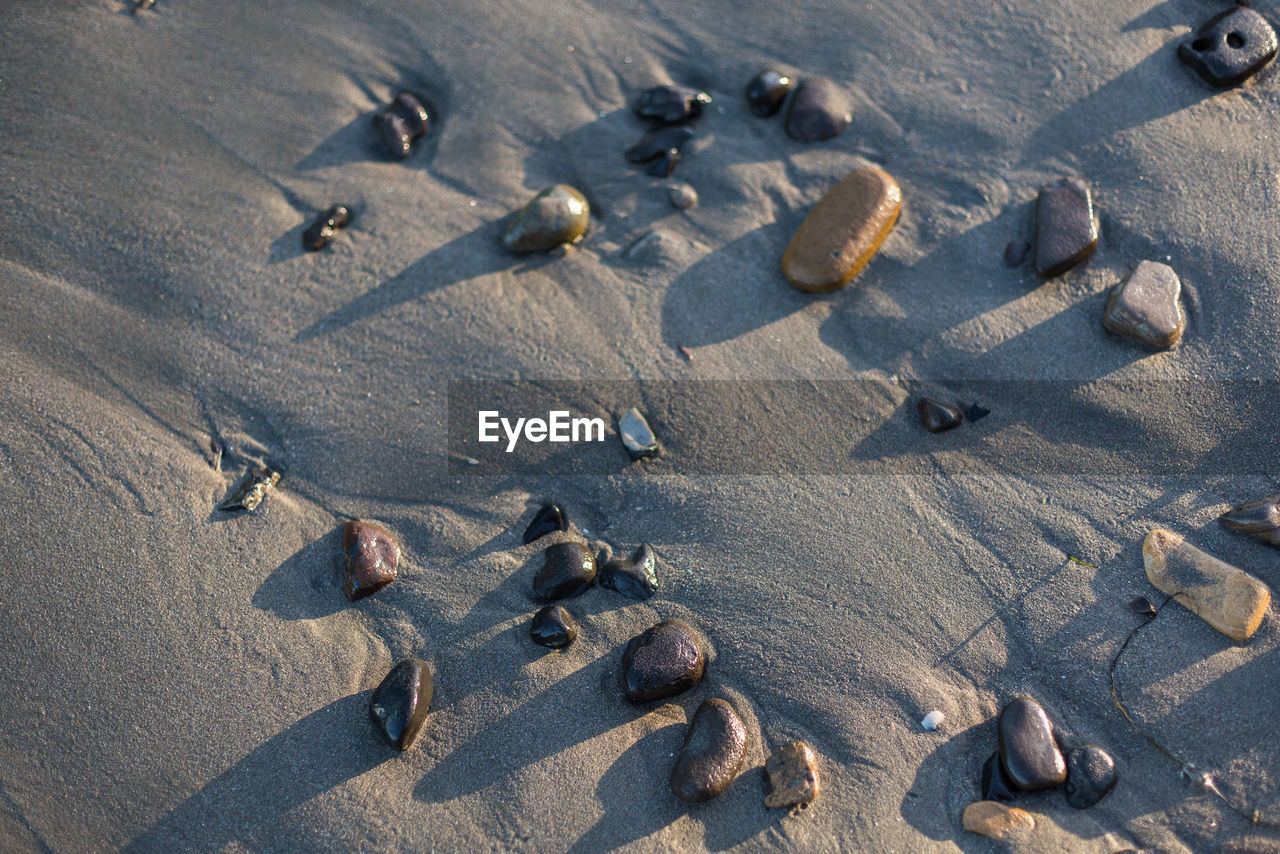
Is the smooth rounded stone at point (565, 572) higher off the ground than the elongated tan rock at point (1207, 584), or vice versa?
the elongated tan rock at point (1207, 584)

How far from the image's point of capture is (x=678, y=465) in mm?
2277

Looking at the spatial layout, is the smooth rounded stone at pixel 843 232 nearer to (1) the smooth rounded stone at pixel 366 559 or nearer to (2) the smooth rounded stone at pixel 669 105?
(2) the smooth rounded stone at pixel 669 105

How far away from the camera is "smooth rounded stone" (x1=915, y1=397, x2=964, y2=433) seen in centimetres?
226

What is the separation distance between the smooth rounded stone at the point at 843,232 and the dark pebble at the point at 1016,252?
39 centimetres

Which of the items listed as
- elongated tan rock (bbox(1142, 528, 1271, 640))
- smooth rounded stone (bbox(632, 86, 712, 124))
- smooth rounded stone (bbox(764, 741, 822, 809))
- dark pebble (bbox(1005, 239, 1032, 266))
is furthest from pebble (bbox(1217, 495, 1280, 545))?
smooth rounded stone (bbox(632, 86, 712, 124))

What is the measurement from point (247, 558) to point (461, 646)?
2.28ft

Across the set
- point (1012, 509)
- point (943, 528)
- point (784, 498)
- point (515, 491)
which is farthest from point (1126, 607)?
point (515, 491)

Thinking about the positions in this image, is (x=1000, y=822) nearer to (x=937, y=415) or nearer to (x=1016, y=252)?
(x=937, y=415)

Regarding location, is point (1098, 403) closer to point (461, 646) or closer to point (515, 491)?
point (515, 491)

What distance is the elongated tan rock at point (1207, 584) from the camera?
202cm

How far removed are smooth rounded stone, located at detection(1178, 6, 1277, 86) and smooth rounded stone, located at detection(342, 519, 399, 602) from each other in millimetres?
3214

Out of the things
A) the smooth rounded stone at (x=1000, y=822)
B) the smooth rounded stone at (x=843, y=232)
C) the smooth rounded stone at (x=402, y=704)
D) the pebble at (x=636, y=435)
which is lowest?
the smooth rounded stone at (x=402, y=704)

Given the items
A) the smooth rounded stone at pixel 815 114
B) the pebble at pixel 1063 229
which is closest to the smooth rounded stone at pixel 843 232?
the smooth rounded stone at pixel 815 114

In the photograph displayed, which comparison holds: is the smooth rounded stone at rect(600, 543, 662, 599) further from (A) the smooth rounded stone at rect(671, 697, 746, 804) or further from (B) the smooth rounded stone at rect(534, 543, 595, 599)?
(A) the smooth rounded stone at rect(671, 697, 746, 804)
